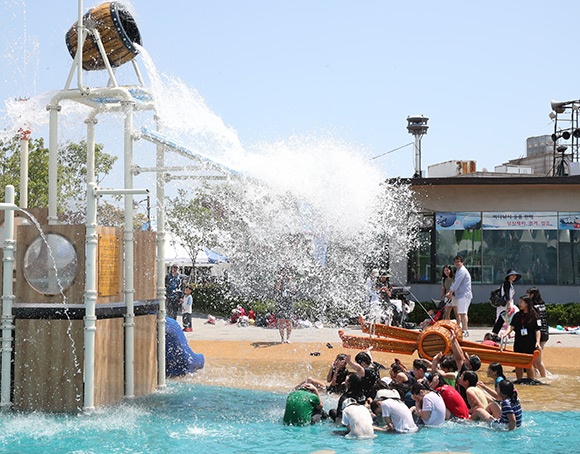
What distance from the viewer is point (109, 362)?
36.4ft

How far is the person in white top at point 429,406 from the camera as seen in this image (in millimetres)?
10438

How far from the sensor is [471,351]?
46.7ft

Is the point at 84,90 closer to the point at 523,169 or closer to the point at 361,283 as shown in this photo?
the point at 361,283

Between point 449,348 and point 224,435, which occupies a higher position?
point 449,348

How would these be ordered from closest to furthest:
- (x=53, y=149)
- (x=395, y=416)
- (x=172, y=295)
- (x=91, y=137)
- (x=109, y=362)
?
(x=395, y=416) → (x=109, y=362) → (x=53, y=149) → (x=91, y=137) → (x=172, y=295)

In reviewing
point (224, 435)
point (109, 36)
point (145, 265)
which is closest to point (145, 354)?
point (145, 265)

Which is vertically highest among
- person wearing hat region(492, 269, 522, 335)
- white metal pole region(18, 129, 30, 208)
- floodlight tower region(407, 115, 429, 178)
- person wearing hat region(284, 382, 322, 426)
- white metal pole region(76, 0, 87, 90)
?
floodlight tower region(407, 115, 429, 178)

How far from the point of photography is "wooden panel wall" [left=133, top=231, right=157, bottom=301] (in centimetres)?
1201

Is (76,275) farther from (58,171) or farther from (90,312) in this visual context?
(58,171)

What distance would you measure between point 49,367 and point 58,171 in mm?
19222

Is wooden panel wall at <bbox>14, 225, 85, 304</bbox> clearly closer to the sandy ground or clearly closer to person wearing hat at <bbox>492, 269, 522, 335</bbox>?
the sandy ground

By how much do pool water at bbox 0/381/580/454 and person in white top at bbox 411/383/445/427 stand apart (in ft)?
0.42

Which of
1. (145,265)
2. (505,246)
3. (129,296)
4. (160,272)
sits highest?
(505,246)

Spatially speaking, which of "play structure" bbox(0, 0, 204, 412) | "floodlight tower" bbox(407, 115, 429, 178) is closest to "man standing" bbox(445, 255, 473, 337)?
"play structure" bbox(0, 0, 204, 412)
